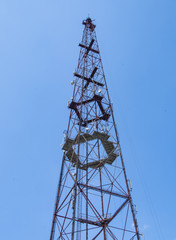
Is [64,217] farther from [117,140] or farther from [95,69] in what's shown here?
[95,69]

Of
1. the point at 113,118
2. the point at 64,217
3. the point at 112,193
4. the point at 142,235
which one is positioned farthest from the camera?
the point at 113,118

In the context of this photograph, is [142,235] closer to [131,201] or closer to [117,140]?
[131,201]

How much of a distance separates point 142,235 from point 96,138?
8.74 m

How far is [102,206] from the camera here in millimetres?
19484

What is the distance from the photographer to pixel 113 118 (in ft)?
77.3

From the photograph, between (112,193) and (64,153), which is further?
(64,153)

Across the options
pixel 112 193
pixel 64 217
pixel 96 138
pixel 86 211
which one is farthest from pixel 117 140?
pixel 64 217

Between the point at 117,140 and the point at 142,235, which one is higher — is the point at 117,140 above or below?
above

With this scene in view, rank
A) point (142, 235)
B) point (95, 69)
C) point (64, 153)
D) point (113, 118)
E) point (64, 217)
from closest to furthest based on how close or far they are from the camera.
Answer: point (142, 235)
point (64, 217)
point (64, 153)
point (113, 118)
point (95, 69)

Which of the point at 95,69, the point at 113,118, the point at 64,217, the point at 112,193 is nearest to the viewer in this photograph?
the point at 64,217

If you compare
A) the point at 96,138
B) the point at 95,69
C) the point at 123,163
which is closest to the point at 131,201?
the point at 123,163

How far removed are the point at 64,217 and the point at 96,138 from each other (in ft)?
24.0

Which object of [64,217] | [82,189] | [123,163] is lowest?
[64,217]

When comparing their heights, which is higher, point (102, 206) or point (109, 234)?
point (102, 206)
